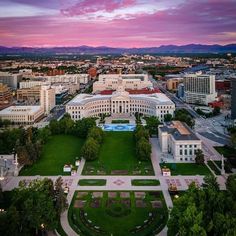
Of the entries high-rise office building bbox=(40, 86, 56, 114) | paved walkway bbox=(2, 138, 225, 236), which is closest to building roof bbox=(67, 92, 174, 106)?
high-rise office building bbox=(40, 86, 56, 114)

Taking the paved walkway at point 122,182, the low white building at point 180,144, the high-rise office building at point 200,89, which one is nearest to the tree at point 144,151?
the paved walkway at point 122,182

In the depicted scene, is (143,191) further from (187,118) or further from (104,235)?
(187,118)

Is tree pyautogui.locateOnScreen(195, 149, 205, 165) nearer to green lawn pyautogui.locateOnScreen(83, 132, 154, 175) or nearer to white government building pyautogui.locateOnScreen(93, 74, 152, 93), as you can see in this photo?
green lawn pyautogui.locateOnScreen(83, 132, 154, 175)

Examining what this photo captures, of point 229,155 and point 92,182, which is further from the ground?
point 229,155

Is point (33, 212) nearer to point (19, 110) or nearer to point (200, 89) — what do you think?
point (19, 110)

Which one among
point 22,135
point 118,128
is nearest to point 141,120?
point 118,128

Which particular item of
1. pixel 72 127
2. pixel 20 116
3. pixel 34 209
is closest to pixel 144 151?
pixel 72 127
